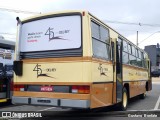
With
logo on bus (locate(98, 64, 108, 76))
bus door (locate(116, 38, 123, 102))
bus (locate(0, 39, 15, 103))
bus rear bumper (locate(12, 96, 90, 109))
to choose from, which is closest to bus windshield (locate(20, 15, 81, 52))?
logo on bus (locate(98, 64, 108, 76))

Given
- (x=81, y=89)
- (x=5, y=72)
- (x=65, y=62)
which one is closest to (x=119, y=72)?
(x=65, y=62)

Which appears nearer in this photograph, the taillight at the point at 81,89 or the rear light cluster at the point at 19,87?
the taillight at the point at 81,89

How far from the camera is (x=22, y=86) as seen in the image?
1017 cm

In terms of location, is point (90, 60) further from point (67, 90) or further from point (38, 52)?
point (38, 52)

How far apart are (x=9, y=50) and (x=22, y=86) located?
14.2 feet

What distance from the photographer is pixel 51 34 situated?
994 cm

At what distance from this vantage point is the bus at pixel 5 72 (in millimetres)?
13375

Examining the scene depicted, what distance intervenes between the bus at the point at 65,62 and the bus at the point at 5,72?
312 centimetres

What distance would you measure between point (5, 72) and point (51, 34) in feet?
14.4

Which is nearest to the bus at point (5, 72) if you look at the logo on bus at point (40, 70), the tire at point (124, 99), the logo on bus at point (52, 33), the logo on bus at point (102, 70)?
the logo on bus at point (40, 70)

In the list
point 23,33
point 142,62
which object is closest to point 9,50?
point 23,33

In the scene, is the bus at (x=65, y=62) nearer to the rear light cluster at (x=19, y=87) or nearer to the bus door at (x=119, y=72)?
the rear light cluster at (x=19, y=87)

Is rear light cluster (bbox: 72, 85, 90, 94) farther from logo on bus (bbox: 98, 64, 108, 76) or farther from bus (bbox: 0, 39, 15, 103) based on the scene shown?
bus (bbox: 0, 39, 15, 103)

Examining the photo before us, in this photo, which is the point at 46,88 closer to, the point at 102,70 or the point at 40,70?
the point at 40,70
